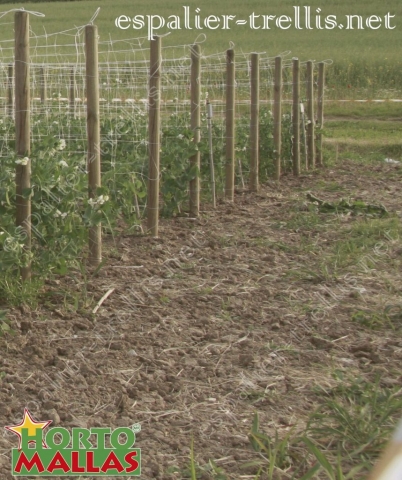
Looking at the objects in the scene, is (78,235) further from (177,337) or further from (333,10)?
(333,10)

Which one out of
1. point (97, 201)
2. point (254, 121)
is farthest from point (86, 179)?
point (254, 121)

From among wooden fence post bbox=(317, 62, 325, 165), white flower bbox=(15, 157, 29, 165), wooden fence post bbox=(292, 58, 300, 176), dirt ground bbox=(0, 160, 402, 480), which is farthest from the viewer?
wooden fence post bbox=(317, 62, 325, 165)

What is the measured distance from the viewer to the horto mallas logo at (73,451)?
323 centimetres

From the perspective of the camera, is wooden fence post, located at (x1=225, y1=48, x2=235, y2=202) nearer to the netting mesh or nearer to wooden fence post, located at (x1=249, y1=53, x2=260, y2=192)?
the netting mesh

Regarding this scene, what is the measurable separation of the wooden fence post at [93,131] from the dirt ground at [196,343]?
0.19 meters

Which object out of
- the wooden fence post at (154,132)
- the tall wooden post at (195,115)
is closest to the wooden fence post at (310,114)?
the tall wooden post at (195,115)

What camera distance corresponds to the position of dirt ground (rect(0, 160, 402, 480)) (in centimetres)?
368

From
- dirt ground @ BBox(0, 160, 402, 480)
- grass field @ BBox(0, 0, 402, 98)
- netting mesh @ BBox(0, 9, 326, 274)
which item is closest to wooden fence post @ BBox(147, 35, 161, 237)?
netting mesh @ BBox(0, 9, 326, 274)

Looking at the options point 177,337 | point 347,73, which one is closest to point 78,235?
point 177,337

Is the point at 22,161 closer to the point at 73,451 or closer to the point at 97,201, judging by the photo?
the point at 97,201

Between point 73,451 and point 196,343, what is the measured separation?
1437 mm

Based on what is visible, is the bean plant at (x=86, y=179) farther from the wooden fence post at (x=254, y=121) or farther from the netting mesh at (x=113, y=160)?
the wooden fence post at (x=254, y=121)

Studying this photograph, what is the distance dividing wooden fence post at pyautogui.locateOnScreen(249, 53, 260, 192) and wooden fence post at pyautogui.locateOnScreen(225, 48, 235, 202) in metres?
0.74

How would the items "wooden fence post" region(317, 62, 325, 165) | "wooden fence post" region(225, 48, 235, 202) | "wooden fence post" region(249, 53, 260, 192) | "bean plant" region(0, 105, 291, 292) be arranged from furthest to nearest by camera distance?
"wooden fence post" region(317, 62, 325, 165), "wooden fence post" region(249, 53, 260, 192), "wooden fence post" region(225, 48, 235, 202), "bean plant" region(0, 105, 291, 292)
